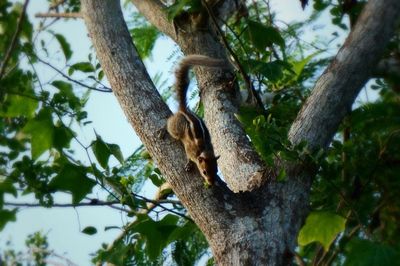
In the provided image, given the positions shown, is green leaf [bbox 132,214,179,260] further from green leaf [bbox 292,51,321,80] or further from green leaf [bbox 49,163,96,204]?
green leaf [bbox 292,51,321,80]

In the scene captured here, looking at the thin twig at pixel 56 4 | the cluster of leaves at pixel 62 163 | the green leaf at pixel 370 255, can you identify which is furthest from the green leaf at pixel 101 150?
the thin twig at pixel 56 4

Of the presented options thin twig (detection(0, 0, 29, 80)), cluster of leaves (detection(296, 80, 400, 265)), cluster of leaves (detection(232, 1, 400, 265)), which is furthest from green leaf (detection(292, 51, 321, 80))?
thin twig (detection(0, 0, 29, 80))

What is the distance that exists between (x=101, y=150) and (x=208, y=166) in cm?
62

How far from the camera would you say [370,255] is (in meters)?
2.73

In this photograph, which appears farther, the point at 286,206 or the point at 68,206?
the point at 68,206

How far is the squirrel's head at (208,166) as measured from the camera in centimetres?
333

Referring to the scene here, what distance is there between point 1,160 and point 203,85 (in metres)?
1.22

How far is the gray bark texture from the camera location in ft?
10.2

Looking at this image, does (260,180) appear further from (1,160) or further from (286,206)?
(1,160)

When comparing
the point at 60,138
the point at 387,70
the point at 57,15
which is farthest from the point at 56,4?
the point at 387,70

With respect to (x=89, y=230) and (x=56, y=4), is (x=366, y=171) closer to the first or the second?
(x=89, y=230)

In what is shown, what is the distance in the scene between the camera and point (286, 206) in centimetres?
325

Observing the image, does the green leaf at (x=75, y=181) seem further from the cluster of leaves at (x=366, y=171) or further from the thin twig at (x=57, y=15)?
the thin twig at (x=57, y=15)

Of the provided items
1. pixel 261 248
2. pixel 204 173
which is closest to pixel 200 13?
pixel 204 173
